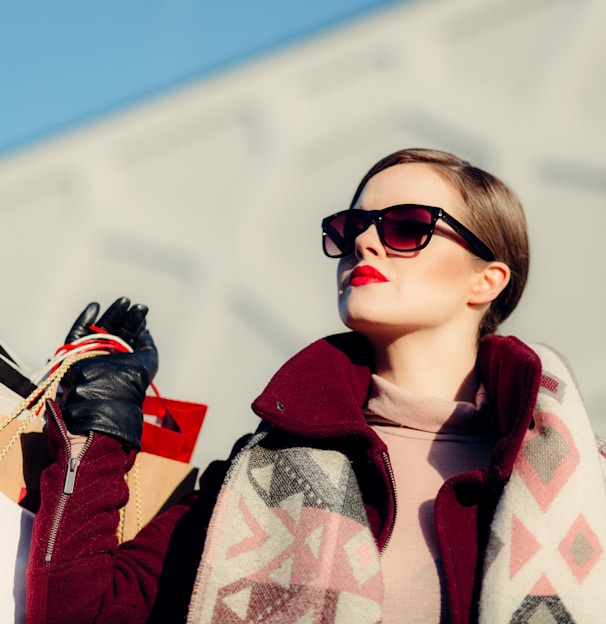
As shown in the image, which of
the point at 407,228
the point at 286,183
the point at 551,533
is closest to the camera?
the point at 551,533

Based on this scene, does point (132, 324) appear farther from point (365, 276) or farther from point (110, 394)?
point (365, 276)

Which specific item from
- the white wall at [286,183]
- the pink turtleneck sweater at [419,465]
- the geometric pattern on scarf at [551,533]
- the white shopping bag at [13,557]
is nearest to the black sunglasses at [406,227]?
the pink turtleneck sweater at [419,465]

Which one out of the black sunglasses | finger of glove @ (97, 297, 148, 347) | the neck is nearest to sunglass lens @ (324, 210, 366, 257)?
the black sunglasses

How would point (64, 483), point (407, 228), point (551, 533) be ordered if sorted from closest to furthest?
point (551, 533), point (64, 483), point (407, 228)

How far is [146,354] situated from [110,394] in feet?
0.62

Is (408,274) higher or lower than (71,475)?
higher

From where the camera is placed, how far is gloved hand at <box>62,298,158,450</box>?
1325 mm

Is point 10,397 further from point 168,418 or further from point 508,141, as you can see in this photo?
point 508,141

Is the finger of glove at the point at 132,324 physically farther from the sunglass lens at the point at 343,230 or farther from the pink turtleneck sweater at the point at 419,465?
the pink turtleneck sweater at the point at 419,465

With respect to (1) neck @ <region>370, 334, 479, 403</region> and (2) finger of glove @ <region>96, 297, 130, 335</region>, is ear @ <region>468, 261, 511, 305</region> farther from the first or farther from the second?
(2) finger of glove @ <region>96, 297, 130, 335</region>

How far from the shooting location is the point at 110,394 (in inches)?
54.5

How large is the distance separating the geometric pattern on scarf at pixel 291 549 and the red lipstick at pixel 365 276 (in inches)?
15.2

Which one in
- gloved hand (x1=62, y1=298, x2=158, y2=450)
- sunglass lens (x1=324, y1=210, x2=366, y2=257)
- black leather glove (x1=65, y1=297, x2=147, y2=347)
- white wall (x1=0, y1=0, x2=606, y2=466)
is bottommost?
gloved hand (x1=62, y1=298, x2=158, y2=450)

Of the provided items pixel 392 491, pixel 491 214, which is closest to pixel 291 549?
pixel 392 491
